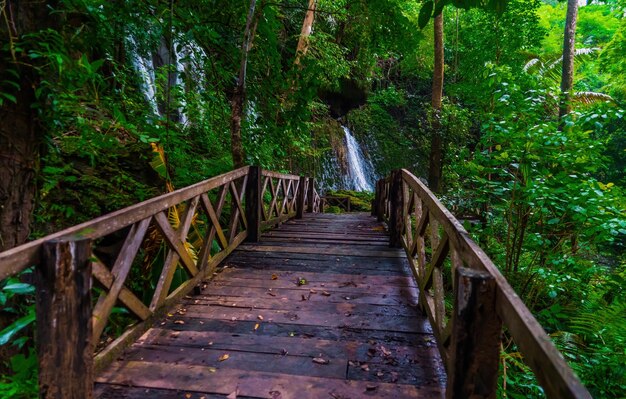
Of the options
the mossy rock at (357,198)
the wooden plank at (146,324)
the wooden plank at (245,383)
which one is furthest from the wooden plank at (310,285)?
the mossy rock at (357,198)

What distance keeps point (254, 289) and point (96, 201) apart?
250cm

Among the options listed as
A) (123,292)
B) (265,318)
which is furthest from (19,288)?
(265,318)

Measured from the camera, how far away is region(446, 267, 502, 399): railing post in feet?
4.95

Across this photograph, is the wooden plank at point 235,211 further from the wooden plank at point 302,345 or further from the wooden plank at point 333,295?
the wooden plank at point 302,345

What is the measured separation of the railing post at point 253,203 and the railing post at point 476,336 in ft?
12.9

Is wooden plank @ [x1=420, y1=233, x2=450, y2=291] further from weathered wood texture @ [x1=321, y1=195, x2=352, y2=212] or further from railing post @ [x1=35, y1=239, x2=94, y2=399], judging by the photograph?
weathered wood texture @ [x1=321, y1=195, x2=352, y2=212]

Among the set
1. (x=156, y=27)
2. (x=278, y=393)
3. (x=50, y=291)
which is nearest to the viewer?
(x=50, y=291)

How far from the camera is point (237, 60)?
491 cm

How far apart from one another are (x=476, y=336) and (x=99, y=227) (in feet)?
6.64

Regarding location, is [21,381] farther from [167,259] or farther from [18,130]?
[18,130]

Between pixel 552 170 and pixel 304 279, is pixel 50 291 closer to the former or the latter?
pixel 304 279

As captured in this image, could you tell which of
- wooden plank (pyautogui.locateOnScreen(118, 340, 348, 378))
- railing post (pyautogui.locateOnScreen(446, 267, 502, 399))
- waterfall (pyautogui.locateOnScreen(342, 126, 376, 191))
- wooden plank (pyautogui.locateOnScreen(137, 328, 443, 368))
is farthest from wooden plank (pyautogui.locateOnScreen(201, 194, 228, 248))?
waterfall (pyautogui.locateOnScreen(342, 126, 376, 191))

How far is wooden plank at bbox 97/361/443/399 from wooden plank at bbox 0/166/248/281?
0.87m

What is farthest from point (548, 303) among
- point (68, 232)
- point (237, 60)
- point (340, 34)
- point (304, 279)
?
point (340, 34)
